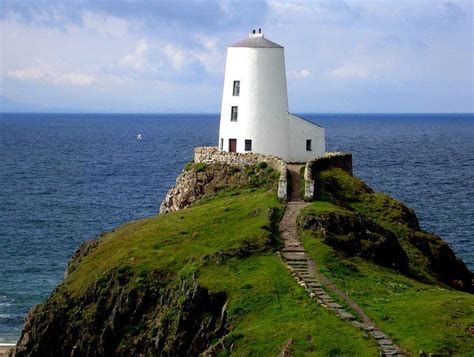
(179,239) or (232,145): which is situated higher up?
(232,145)

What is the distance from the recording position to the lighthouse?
77312 millimetres

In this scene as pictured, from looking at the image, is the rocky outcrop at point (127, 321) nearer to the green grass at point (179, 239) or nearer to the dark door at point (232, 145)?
the green grass at point (179, 239)

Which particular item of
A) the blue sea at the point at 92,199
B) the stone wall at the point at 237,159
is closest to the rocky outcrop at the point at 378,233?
the stone wall at the point at 237,159

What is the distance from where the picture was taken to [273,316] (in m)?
45.2

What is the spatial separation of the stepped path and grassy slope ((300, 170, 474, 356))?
44 cm

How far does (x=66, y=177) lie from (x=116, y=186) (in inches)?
655

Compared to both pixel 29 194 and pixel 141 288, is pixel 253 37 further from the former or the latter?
pixel 29 194

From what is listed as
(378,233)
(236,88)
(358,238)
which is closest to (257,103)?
(236,88)

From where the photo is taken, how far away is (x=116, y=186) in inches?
5664

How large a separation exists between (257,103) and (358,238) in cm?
2381

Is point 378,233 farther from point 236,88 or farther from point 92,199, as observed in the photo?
point 92,199

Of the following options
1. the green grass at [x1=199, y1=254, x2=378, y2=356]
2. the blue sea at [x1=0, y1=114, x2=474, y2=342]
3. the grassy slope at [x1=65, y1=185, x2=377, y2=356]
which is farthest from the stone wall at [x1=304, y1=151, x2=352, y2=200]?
the blue sea at [x1=0, y1=114, x2=474, y2=342]

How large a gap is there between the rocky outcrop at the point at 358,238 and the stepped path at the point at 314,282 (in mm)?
1591

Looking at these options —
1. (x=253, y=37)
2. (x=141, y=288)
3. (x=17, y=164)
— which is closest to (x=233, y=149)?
(x=253, y=37)
